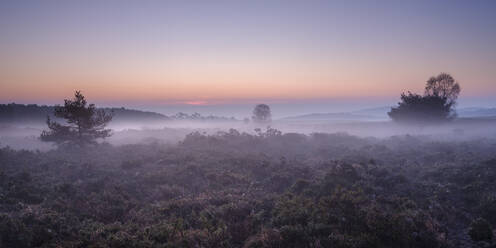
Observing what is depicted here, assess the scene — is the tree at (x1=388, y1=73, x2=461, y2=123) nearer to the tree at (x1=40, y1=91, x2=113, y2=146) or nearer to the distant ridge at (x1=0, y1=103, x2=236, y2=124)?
the tree at (x1=40, y1=91, x2=113, y2=146)

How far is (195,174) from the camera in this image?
Result: 16344 mm

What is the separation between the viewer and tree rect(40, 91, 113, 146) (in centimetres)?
2100

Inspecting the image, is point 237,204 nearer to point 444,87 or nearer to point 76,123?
point 76,123

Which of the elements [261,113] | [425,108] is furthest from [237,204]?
[261,113]

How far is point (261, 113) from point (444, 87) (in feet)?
108

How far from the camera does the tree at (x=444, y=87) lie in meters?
36.7

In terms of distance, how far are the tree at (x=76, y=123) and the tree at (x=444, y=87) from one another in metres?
41.8

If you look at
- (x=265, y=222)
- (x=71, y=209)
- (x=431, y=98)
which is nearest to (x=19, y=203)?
(x=71, y=209)

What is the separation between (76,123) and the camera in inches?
862

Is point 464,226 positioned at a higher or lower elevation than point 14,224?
lower

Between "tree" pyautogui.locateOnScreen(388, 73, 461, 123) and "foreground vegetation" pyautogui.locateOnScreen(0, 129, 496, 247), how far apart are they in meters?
20.3

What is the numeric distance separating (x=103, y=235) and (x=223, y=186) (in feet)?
22.4

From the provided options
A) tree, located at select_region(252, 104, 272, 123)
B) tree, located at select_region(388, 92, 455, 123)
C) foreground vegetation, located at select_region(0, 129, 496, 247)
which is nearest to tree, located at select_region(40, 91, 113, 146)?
foreground vegetation, located at select_region(0, 129, 496, 247)

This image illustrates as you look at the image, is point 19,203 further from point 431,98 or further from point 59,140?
point 431,98
